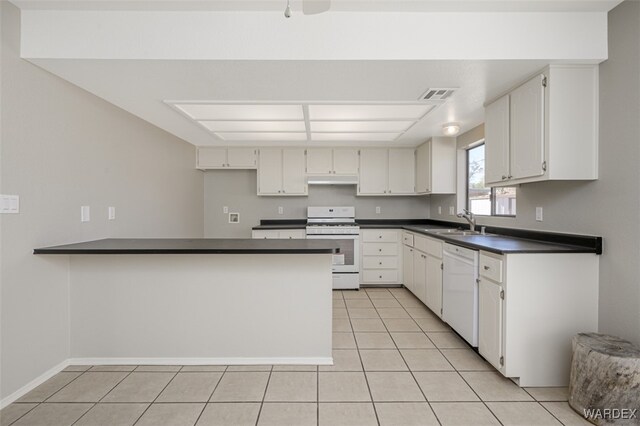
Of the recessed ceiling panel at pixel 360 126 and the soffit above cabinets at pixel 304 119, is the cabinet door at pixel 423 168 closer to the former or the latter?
the soffit above cabinets at pixel 304 119

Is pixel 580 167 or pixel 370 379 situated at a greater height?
pixel 580 167

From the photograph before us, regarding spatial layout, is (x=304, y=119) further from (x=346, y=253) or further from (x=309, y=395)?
(x=309, y=395)

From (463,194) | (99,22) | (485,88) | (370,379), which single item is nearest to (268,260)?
(370,379)

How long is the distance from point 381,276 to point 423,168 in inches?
65.7

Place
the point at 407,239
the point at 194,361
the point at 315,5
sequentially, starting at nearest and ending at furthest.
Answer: the point at 315,5 < the point at 194,361 < the point at 407,239

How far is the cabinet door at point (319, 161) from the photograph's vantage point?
4.87m

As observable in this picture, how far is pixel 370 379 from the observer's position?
2209 millimetres

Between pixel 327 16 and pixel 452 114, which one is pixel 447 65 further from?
pixel 452 114

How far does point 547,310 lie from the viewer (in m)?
2.11

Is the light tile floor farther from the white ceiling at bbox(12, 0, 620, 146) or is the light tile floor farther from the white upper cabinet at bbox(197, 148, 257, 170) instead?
the white upper cabinet at bbox(197, 148, 257, 170)

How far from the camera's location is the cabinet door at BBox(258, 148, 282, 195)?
489 centimetres

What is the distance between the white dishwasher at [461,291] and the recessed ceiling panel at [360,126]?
4.49 ft

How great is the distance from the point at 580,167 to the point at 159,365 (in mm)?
3283

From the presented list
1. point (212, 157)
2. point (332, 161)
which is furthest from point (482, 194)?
point (212, 157)
